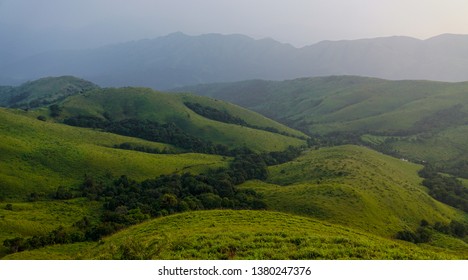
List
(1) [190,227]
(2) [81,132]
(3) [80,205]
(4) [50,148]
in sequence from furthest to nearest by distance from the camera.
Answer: (2) [81,132]
(4) [50,148]
(3) [80,205]
(1) [190,227]

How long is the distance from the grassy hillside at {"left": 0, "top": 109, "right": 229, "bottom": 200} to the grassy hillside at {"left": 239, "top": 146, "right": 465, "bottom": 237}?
36.8m

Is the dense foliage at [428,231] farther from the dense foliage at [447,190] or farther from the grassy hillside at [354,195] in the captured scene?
the dense foliage at [447,190]

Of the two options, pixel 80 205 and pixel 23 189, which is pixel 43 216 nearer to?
pixel 80 205

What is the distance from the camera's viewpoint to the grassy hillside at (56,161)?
9975cm

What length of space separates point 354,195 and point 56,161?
94.7m

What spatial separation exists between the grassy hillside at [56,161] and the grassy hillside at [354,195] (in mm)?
36775

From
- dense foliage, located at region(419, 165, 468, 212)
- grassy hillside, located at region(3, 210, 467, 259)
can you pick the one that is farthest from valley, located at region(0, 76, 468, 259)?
dense foliage, located at region(419, 165, 468, 212)

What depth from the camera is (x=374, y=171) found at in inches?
4929

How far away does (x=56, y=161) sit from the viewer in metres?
117

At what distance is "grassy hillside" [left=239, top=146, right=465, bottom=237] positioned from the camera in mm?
81250

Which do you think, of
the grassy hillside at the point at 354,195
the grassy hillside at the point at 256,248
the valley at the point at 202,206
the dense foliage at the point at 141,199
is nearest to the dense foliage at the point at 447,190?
the valley at the point at 202,206

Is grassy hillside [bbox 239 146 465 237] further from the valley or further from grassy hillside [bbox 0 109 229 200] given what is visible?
grassy hillside [bbox 0 109 229 200]
